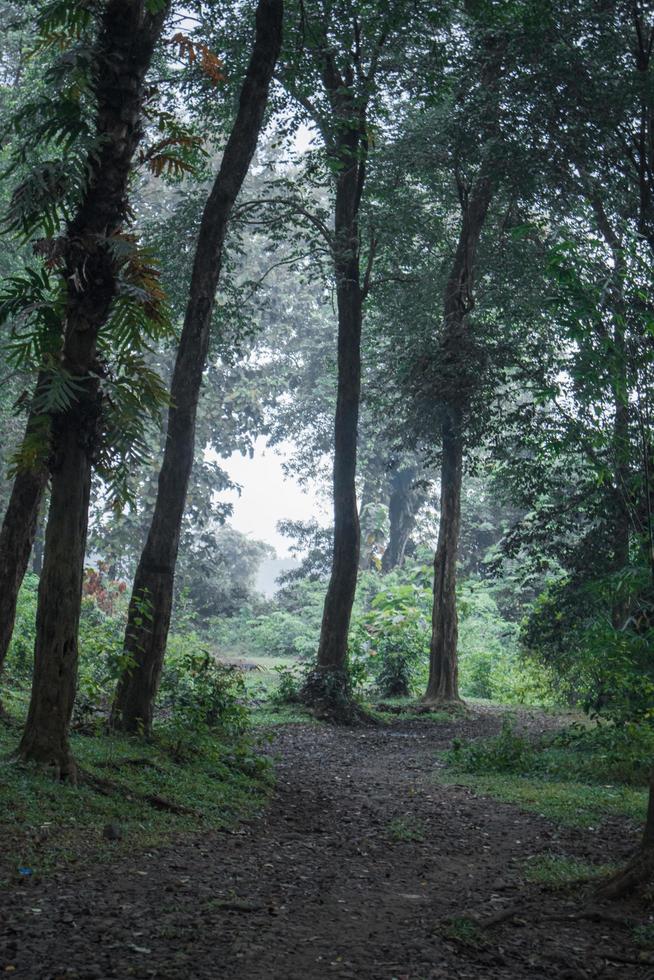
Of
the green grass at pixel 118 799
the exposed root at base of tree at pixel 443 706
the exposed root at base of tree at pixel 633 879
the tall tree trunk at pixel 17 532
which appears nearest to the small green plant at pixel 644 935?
the exposed root at base of tree at pixel 633 879

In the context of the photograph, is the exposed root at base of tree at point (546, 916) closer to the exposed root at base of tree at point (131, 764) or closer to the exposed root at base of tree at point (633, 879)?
the exposed root at base of tree at point (633, 879)

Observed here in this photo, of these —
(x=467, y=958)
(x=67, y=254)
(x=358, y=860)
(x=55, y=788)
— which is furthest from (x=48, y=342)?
(x=467, y=958)

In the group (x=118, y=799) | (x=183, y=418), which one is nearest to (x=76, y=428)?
(x=118, y=799)

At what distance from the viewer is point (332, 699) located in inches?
636

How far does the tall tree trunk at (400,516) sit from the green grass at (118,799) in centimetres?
2886

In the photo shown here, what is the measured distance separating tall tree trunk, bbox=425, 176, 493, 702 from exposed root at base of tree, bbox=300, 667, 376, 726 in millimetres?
2657

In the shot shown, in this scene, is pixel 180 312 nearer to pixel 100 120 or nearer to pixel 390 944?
pixel 100 120

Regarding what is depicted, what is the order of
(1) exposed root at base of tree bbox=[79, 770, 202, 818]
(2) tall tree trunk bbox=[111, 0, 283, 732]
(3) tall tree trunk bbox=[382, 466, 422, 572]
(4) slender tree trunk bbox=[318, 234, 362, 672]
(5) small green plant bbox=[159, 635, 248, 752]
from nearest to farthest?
(1) exposed root at base of tree bbox=[79, 770, 202, 818], (2) tall tree trunk bbox=[111, 0, 283, 732], (5) small green plant bbox=[159, 635, 248, 752], (4) slender tree trunk bbox=[318, 234, 362, 672], (3) tall tree trunk bbox=[382, 466, 422, 572]

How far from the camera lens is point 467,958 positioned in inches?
179

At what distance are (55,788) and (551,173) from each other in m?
13.2

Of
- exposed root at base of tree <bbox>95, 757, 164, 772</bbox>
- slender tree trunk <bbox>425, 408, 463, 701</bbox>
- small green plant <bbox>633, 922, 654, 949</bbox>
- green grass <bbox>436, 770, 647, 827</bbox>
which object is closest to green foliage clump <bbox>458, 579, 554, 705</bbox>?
slender tree trunk <bbox>425, 408, 463, 701</bbox>

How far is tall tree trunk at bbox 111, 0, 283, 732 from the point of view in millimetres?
9539

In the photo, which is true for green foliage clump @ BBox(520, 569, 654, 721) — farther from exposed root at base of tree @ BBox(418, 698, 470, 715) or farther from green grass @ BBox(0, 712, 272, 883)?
green grass @ BBox(0, 712, 272, 883)

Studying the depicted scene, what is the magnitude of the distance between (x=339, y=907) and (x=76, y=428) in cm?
370
